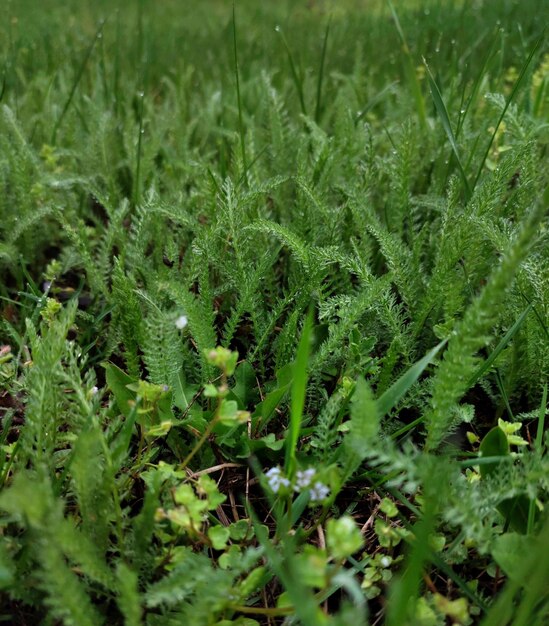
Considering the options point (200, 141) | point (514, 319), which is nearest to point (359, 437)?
point (514, 319)

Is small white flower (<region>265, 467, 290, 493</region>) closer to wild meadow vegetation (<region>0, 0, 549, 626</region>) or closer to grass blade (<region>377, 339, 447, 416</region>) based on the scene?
wild meadow vegetation (<region>0, 0, 549, 626</region>)

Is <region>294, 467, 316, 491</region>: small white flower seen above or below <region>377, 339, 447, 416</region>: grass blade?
below

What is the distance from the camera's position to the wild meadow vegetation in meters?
0.86

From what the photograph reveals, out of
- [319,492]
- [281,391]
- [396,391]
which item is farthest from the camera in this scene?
[281,391]

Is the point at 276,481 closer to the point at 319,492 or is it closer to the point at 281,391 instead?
the point at 319,492

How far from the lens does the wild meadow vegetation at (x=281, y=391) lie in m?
0.86

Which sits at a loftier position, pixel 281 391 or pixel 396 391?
pixel 396 391

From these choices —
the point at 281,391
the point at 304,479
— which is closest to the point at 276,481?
the point at 304,479

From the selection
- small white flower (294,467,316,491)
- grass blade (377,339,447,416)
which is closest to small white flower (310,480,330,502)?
small white flower (294,467,316,491)

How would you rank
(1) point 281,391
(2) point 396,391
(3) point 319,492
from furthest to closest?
(1) point 281,391, (2) point 396,391, (3) point 319,492

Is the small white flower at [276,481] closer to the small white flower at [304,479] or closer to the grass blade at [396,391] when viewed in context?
the small white flower at [304,479]

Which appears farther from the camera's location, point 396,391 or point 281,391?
point 281,391

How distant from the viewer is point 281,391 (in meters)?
1.18

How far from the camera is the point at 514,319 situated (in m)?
1.30
